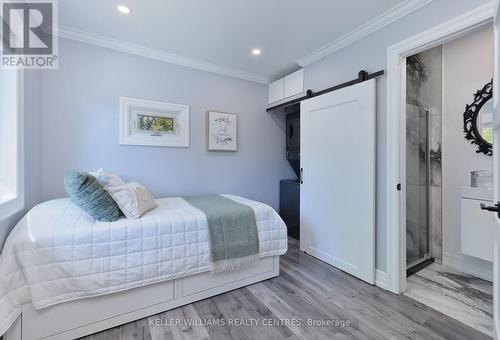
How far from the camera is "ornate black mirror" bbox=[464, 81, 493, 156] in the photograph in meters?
2.35

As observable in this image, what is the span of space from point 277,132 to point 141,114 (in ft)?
6.87

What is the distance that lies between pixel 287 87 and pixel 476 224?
2649 mm

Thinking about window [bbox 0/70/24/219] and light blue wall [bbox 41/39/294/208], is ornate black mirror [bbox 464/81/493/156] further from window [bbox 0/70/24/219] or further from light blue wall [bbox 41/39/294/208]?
window [bbox 0/70/24/219]

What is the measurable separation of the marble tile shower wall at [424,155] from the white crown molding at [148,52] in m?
2.12

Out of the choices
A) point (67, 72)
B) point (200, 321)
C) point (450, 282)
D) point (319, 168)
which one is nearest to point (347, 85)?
point (319, 168)

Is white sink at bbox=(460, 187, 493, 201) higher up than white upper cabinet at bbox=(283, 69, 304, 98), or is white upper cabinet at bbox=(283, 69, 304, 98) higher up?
white upper cabinet at bbox=(283, 69, 304, 98)

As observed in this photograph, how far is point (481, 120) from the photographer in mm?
2408

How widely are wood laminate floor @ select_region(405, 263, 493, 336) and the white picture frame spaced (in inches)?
118

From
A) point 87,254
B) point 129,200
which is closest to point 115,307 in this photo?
point 87,254

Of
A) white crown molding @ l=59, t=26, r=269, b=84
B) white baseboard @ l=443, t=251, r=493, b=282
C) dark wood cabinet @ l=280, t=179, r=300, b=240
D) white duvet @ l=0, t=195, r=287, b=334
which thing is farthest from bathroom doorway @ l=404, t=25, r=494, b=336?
white crown molding @ l=59, t=26, r=269, b=84

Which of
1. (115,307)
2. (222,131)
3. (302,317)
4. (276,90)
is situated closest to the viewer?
(115,307)

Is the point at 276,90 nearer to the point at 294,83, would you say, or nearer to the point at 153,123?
the point at 294,83

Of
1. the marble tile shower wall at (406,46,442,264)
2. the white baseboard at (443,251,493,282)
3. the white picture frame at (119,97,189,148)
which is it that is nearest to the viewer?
the white baseboard at (443,251,493,282)

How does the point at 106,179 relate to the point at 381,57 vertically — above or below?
below
